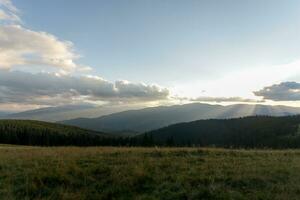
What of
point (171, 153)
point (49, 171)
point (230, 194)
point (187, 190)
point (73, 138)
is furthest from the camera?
point (73, 138)

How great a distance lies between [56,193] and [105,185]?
1507 millimetres

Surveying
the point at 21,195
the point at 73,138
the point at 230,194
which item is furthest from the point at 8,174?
the point at 73,138

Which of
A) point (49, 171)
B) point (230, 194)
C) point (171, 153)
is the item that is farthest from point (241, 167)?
point (49, 171)

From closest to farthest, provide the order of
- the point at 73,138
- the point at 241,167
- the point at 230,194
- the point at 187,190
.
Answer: the point at 230,194 → the point at 187,190 → the point at 241,167 → the point at 73,138

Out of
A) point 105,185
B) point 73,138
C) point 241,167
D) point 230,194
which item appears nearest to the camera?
point 230,194

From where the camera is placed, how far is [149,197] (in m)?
7.67

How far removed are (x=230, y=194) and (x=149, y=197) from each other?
87.5 inches

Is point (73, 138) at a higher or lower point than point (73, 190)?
lower

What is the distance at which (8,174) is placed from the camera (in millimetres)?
10648

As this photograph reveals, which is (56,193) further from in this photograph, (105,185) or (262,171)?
(262,171)

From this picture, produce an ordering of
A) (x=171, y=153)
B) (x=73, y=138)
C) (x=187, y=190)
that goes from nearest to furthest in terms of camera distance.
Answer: (x=187, y=190) < (x=171, y=153) < (x=73, y=138)

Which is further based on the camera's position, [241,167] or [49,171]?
[241,167]

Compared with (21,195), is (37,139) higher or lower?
lower

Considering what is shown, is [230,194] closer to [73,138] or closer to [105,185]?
[105,185]
